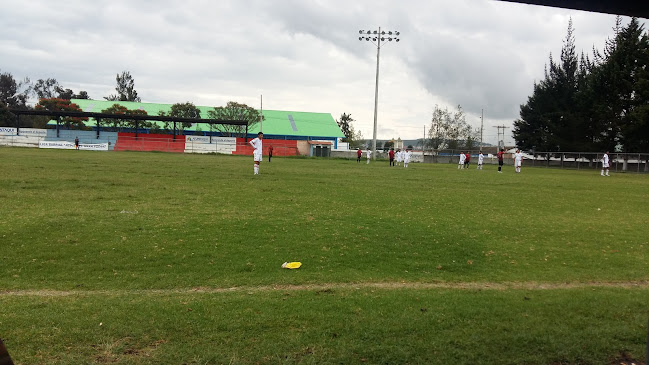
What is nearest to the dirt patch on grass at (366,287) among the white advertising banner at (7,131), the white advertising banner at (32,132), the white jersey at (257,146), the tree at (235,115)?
the white jersey at (257,146)

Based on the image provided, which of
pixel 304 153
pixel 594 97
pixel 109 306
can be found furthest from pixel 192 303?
pixel 304 153

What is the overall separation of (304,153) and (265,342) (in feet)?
219

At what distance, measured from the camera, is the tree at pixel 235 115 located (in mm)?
74375

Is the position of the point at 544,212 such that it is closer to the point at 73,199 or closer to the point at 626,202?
the point at 626,202

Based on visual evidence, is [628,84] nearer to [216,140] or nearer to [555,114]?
[555,114]

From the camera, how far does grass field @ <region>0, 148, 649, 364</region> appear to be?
4105 millimetres

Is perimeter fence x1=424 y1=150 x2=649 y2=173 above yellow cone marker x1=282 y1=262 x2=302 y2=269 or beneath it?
above

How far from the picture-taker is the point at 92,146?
58.8 metres

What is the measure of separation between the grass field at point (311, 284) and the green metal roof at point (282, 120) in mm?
71608

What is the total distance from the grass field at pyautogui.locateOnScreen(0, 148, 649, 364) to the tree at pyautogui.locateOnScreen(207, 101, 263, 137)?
63780 millimetres

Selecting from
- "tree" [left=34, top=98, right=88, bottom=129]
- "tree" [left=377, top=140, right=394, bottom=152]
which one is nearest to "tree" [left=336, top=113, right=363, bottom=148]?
"tree" [left=377, top=140, right=394, bottom=152]

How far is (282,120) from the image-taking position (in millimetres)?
89000

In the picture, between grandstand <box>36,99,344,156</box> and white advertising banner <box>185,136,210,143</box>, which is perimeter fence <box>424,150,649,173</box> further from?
white advertising banner <box>185,136,210,143</box>

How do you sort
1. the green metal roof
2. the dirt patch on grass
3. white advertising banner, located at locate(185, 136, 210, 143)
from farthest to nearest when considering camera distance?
the green metal roof
white advertising banner, located at locate(185, 136, 210, 143)
the dirt patch on grass
